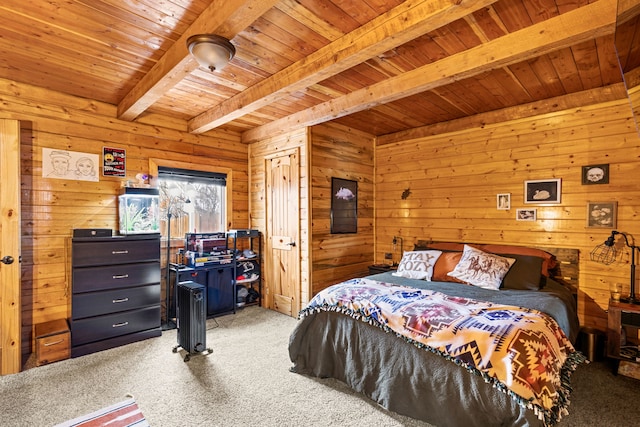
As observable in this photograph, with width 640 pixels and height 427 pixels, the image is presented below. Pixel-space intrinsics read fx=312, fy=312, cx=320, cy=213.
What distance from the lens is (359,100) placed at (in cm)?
304

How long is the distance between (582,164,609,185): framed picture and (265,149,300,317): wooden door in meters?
3.06

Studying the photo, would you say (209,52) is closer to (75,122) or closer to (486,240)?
(75,122)

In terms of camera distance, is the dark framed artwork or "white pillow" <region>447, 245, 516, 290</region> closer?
"white pillow" <region>447, 245, 516, 290</region>

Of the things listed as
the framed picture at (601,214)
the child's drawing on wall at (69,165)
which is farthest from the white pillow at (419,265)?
the child's drawing on wall at (69,165)

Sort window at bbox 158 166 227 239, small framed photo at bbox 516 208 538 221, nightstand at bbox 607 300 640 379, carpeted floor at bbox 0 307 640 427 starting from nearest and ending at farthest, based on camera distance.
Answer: carpeted floor at bbox 0 307 640 427 → nightstand at bbox 607 300 640 379 → small framed photo at bbox 516 208 538 221 → window at bbox 158 166 227 239

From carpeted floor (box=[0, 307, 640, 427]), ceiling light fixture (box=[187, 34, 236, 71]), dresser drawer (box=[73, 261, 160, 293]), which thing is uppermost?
ceiling light fixture (box=[187, 34, 236, 71])

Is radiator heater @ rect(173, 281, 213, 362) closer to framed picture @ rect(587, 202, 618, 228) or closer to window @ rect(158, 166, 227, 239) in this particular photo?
window @ rect(158, 166, 227, 239)

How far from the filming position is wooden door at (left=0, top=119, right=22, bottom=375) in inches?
102

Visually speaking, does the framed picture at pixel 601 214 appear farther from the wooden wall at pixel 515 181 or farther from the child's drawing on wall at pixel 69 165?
the child's drawing on wall at pixel 69 165

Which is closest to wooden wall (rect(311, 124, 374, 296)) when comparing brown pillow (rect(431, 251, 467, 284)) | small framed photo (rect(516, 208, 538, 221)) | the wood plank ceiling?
the wood plank ceiling

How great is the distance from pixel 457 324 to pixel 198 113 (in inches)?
140

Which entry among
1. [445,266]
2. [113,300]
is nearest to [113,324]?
[113,300]

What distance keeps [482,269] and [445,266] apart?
38cm

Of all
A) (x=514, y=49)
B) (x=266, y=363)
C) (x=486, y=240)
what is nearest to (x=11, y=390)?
(x=266, y=363)
